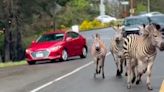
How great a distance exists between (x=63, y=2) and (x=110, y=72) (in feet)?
92.4

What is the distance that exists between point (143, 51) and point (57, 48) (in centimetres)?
1428

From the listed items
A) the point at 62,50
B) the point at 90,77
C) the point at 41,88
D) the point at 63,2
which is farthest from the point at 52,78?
the point at 63,2

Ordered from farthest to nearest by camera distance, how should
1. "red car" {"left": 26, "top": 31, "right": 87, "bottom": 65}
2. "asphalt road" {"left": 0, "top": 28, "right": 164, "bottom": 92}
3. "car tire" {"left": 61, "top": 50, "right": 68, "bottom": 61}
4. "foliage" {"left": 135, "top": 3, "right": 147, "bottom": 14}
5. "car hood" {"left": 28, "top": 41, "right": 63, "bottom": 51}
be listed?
"foliage" {"left": 135, "top": 3, "right": 147, "bottom": 14} < "car hood" {"left": 28, "top": 41, "right": 63, "bottom": 51} < "car tire" {"left": 61, "top": 50, "right": 68, "bottom": 61} < "red car" {"left": 26, "top": 31, "right": 87, "bottom": 65} < "asphalt road" {"left": 0, "top": 28, "right": 164, "bottom": 92}

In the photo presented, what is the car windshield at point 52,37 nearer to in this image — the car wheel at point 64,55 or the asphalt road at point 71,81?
the car wheel at point 64,55

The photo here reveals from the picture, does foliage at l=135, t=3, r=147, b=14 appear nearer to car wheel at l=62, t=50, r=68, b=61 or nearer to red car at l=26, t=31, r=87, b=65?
red car at l=26, t=31, r=87, b=65

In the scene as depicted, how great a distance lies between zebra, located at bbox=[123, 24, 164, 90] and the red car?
13.0m

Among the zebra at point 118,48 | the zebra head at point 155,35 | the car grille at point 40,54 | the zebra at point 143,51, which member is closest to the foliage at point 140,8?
the car grille at point 40,54

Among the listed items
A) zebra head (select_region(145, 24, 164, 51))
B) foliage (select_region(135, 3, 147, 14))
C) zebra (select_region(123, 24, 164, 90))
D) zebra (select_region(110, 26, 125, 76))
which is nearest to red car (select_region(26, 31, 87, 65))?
zebra (select_region(110, 26, 125, 76))

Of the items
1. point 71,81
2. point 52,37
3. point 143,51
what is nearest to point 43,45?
point 52,37

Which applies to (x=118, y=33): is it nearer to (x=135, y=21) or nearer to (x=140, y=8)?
(x=135, y=21)

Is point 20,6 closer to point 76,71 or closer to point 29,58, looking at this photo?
point 29,58

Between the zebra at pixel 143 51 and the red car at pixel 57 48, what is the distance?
13023 mm

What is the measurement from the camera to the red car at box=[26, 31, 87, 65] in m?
28.3

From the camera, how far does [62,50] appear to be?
93.0 feet
